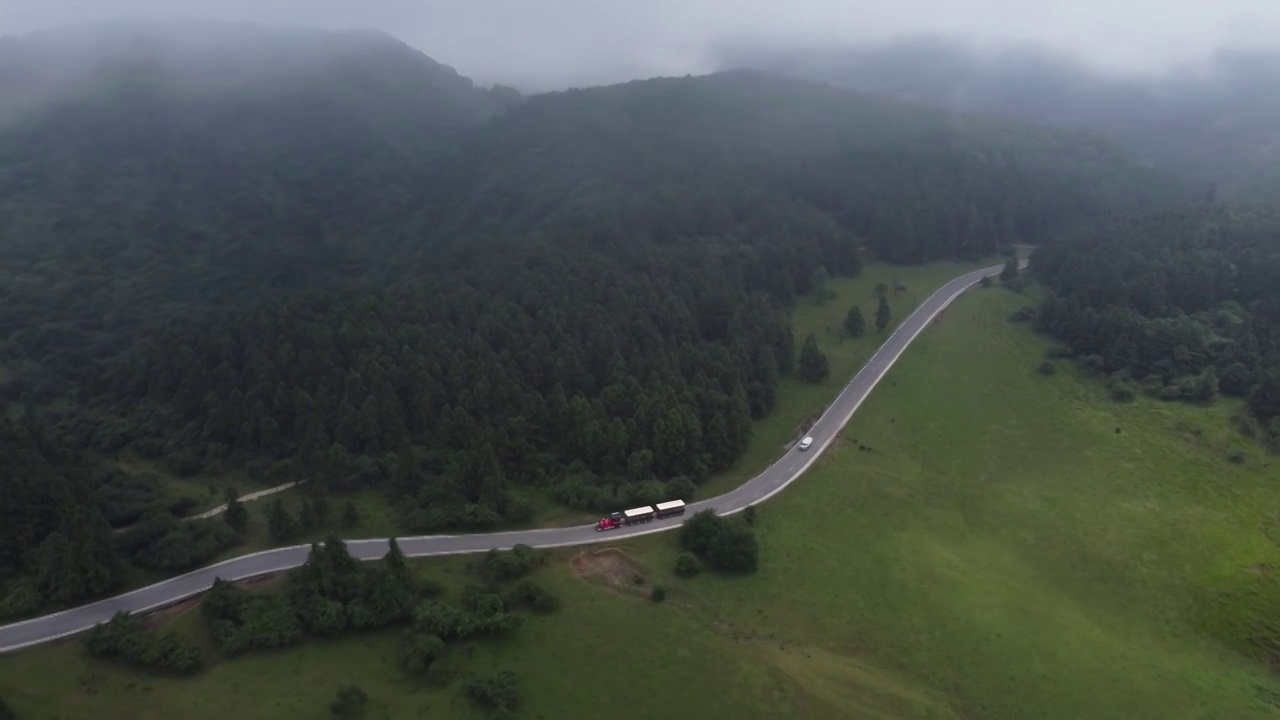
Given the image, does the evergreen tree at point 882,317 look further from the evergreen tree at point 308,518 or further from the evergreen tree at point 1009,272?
the evergreen tree at point 308,518

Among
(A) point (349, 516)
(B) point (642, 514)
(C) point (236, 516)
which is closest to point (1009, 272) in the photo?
(B) point (642, 514)

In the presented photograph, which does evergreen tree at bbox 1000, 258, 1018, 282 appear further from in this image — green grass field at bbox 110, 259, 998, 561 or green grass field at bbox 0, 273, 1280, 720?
green grass field at bbox 0, 273, 1280, 720

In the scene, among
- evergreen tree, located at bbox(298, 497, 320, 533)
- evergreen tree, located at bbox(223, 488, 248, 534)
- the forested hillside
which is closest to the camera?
evergreen tree, located at bbox(298, 497, 320, 533)

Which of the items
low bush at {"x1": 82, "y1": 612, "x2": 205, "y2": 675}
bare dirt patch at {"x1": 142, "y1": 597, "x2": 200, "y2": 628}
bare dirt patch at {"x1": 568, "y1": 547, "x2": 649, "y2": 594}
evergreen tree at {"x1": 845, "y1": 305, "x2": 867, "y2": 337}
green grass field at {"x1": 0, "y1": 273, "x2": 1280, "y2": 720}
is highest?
evergreen tree at {"x1": 845, "y1": 305, "x2": 867, "y2": 337}

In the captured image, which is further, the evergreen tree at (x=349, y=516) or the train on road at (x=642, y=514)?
the evergreen tree at (x=349, y=516)

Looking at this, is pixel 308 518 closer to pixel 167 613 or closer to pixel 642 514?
pixel 167 613

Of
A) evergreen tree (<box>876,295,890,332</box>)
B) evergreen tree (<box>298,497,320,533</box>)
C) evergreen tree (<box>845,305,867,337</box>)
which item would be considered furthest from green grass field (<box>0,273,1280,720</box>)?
evergreen tree (<box>876,295,890,332</box>)

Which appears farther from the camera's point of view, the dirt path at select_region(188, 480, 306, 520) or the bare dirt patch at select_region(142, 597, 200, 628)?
the dirt path at select_region(188, 480, 306, 520)

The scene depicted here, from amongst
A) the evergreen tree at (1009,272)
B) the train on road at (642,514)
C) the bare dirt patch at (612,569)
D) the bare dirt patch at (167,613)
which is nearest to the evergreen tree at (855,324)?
the evergreen tree at (1009,272)
